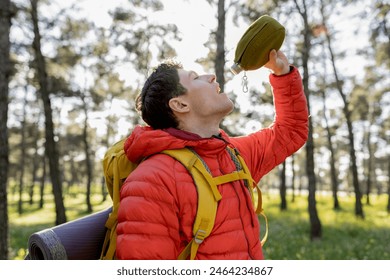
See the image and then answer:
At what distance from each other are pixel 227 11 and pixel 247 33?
8.67 m

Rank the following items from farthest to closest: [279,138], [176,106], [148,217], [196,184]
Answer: [279,138] < [176,106] < [196,184] < [148,217]

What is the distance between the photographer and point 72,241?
2.11m

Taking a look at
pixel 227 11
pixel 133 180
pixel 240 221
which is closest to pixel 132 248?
pixel 133 180

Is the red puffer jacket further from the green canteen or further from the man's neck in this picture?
the green canteen

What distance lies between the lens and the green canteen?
2434mm

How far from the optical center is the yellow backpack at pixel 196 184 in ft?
6.50

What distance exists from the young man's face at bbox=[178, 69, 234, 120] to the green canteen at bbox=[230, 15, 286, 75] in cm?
27

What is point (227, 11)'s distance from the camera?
421 inches

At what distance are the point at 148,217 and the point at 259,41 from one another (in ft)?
4.04

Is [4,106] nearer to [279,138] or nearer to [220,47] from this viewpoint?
[279,138]

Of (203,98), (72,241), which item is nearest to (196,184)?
(203,98)

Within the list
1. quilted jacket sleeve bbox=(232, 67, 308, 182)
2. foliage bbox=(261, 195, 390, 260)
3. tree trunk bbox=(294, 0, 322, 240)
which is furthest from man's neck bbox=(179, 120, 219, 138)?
tree trunk bbox=(294, 0, 322, 240)

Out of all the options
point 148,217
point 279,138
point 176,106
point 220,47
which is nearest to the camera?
point 148,217
